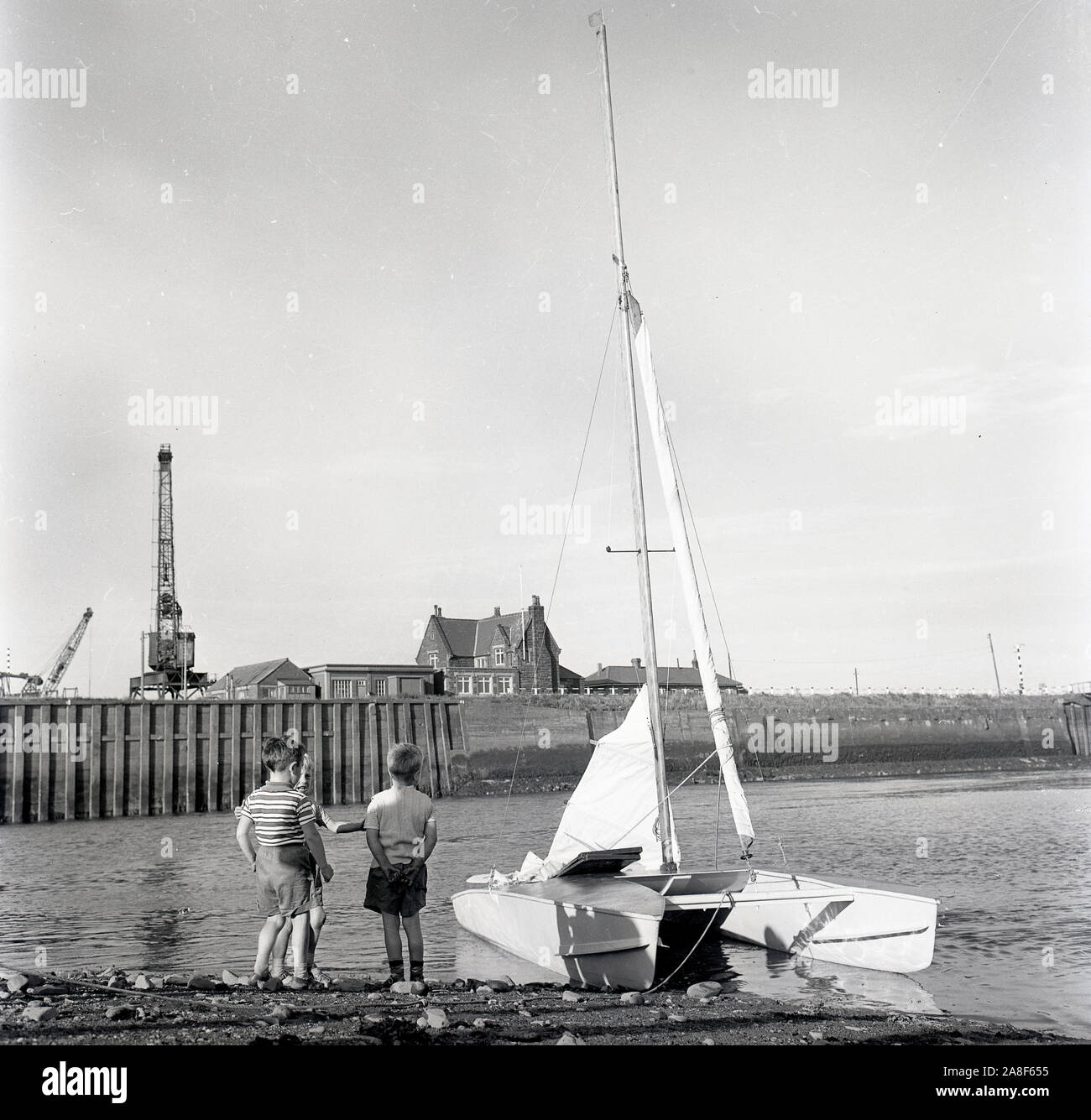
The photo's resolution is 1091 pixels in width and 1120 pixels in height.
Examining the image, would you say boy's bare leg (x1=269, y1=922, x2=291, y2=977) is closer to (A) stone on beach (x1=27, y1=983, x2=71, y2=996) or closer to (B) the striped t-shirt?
(B) the striped t-shirt

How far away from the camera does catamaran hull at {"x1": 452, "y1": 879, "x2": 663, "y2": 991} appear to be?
35.3 ft

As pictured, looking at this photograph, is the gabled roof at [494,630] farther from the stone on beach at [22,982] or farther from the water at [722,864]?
the stone on beach at [22,982]

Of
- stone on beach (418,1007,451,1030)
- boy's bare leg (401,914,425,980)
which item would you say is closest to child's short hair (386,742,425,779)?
boy's bare leg (401,914,425,980)

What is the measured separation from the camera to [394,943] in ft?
29.9

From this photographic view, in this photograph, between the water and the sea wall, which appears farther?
the sea wall

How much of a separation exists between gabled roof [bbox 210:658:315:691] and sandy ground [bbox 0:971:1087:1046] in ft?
224

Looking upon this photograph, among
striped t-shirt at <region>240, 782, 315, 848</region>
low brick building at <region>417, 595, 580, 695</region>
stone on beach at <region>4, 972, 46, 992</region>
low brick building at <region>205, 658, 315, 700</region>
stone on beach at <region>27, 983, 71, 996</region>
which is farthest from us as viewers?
low brick building at <region>417, 595, 580, 695</region>

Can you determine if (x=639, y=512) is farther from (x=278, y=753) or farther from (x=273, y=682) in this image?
(x=273, y=682)

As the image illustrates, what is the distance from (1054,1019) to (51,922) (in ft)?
54.5

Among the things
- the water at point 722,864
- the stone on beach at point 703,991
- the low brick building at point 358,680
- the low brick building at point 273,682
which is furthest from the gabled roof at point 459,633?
the stone on beach at point 703,991

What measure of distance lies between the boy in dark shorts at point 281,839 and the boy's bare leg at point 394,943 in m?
0.82

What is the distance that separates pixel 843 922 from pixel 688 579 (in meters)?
5.15
